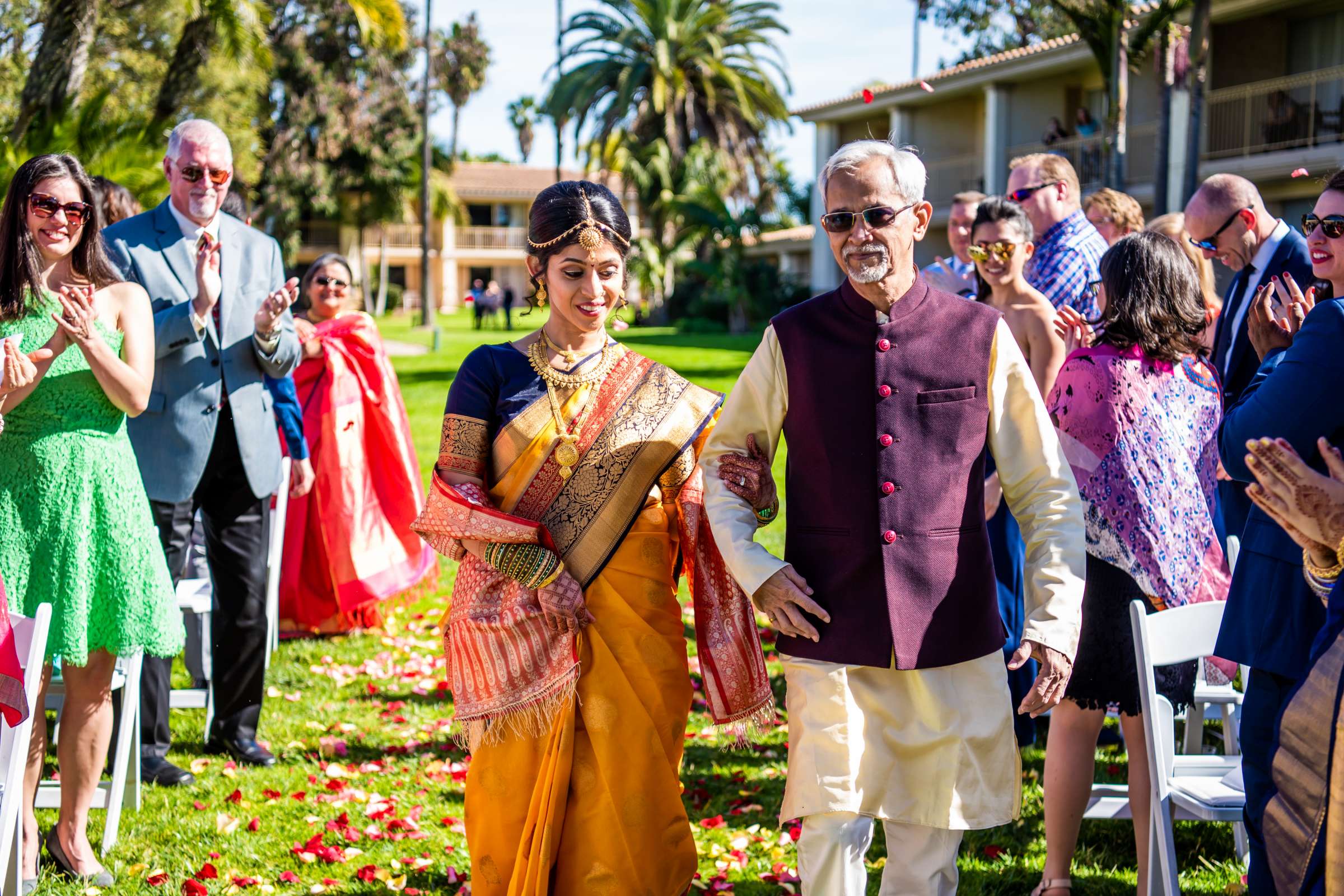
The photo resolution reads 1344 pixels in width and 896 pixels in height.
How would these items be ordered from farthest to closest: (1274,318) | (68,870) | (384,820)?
(384,820)
(68,870)
(1274,318)

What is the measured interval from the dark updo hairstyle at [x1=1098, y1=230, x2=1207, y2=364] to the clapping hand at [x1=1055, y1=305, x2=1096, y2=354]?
1.21 ft

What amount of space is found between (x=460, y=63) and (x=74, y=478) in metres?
53.5

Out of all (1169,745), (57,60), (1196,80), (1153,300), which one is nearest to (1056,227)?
(1153,300)

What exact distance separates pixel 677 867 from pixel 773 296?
28.9 metres

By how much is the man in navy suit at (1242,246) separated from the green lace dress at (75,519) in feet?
13.0

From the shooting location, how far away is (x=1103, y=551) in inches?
147

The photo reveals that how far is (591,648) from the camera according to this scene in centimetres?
341

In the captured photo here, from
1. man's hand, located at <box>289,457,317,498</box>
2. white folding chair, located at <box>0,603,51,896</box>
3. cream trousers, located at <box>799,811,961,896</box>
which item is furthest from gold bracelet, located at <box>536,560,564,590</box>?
man's hand, located at <box>289,457,317,498</box>

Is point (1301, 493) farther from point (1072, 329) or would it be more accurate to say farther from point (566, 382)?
point (1072, 329)

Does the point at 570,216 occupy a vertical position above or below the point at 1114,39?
below

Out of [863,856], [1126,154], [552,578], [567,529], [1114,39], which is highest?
[1114,39]

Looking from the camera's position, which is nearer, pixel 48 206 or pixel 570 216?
pixel 570 216

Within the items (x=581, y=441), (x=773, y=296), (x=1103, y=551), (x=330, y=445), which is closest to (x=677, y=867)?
(x=581, y=441)

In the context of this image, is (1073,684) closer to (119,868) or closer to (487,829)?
(487,829)
